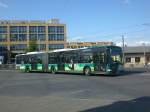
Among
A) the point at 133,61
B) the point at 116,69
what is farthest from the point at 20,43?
the point at 116,69

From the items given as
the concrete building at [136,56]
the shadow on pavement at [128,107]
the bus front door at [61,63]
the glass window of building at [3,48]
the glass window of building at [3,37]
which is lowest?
the shadow on pavement at [128,107]

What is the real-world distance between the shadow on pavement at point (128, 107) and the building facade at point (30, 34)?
108543 mm

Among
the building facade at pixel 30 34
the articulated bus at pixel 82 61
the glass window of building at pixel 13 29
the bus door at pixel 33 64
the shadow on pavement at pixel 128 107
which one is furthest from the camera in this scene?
the glass window of building at pixel 13 29

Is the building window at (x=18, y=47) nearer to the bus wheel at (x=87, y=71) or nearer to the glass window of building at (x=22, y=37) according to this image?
the glass window of building at (x=22, y=37)

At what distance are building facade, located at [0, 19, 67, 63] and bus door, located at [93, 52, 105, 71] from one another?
90.9 meters

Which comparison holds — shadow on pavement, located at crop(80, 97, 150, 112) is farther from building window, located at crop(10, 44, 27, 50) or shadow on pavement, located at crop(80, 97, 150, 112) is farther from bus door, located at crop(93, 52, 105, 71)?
building window, located at crop(10, 44, 27, 50)

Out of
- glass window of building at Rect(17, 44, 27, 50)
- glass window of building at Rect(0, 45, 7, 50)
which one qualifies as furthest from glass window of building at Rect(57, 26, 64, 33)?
glass window of building at Rect(0, 45, 7, 50)

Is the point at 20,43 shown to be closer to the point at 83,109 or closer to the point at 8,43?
the point at 8,43

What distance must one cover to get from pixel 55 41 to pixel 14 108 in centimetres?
11223

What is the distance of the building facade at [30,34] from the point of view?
120125 millimetres

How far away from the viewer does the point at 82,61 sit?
31781 millimetres

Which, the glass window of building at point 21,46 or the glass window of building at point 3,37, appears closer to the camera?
the glass window of building at point 3,37

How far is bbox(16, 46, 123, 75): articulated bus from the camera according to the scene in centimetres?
2902

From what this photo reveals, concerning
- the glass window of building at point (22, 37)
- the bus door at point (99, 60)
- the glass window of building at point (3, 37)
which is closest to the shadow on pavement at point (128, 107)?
the bus door at point (99, 60)
